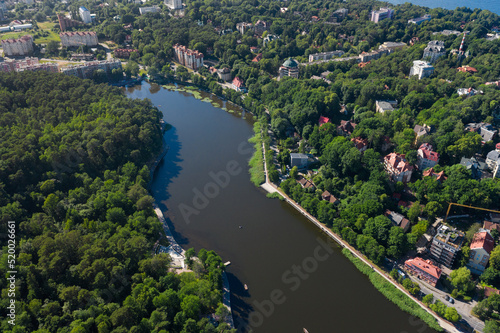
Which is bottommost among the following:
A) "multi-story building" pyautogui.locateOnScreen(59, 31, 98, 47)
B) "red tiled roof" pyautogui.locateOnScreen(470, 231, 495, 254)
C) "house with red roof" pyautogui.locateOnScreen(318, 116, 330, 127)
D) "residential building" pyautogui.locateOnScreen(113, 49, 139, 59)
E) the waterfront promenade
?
the waterfront promenade

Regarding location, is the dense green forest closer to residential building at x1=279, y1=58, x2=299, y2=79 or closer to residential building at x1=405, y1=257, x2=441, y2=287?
residential building at x1=405, y1=257, x2=441, y2=287

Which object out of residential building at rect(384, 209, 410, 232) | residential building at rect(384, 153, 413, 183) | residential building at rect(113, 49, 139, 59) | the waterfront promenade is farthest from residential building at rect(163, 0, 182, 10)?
residential building at rect(384, 209, 410, 232)

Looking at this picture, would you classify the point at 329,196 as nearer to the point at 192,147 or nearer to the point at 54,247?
the point at 192,147

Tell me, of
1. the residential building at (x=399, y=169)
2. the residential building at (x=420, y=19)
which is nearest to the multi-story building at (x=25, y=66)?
the residential building at (x=399, y=169)

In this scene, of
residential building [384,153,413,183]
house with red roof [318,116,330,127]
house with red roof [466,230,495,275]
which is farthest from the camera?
house with red roof [318,116,330,127]

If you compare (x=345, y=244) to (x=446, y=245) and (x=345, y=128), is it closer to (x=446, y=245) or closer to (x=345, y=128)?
(x=446, y=245)

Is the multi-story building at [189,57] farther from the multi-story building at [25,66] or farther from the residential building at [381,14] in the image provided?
the residential building at [381,14]
